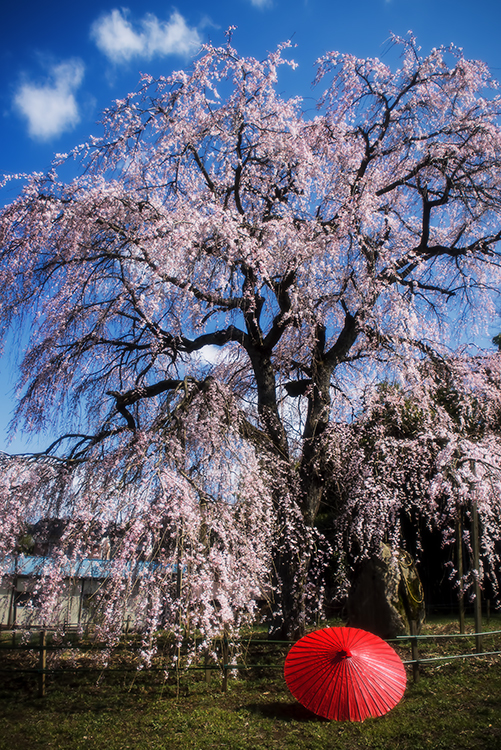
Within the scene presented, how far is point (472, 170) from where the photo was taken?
7836mm

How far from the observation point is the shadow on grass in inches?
191

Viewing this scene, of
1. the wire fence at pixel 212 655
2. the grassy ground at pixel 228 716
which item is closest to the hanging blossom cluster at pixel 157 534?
the wire fence at pixel 212 655

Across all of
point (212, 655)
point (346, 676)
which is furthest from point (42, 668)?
point (346, 676)

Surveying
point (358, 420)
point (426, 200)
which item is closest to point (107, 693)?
point (358, 420)

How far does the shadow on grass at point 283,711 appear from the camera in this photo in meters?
4.84

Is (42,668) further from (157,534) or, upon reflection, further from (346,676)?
(346,676)

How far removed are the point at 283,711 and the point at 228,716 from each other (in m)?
0.56

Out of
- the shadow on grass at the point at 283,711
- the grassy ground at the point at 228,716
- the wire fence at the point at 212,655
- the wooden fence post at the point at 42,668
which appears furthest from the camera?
the wooden fence post at the point at 42,668

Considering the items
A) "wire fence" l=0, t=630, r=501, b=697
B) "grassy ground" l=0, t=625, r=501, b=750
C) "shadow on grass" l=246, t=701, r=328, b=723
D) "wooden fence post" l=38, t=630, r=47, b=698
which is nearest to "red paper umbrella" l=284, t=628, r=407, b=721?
"grassy ground" l=0, t=625, r=501, b=750

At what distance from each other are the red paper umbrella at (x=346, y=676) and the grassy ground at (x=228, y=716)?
19cm

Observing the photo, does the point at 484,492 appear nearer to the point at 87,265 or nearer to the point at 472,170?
the point at 472,170

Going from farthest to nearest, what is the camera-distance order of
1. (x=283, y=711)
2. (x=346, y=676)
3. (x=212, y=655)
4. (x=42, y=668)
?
1. (x=42, y=668)
2. (x=283, y=711)
3. (x=212, y=655)
4. (x=346, y=676)

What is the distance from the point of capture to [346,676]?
15.0ft

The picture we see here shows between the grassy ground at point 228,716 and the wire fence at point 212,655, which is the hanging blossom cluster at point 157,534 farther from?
the grassy ground at point 228,716
